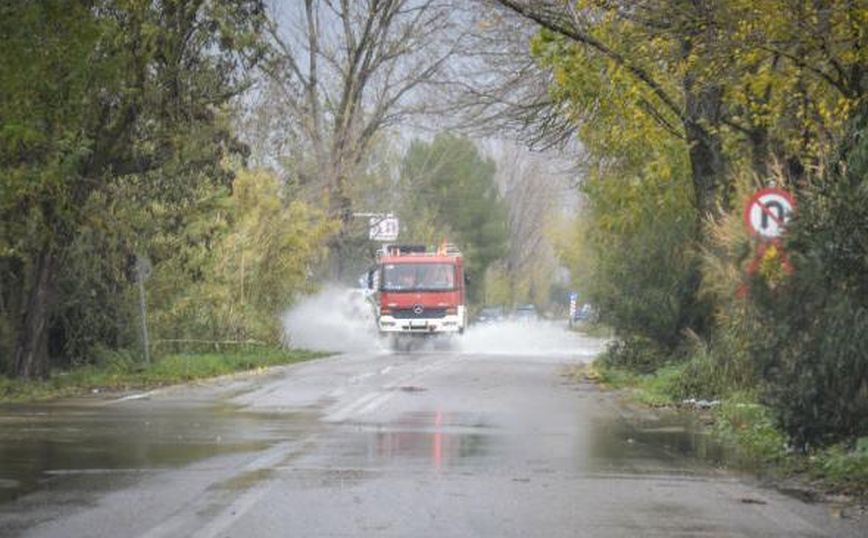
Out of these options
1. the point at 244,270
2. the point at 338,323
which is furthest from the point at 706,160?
the point at 338,323

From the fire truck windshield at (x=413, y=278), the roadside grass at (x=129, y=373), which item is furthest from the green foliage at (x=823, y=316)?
the fire truck windshield at (x=413, y=278)

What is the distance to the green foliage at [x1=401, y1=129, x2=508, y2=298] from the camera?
73.2 m

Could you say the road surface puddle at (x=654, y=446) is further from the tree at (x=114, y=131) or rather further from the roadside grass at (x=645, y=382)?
the tree at (x=114, y=131)

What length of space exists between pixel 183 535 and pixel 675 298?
1937 cm

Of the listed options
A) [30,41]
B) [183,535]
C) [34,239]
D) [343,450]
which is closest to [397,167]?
[34,239]

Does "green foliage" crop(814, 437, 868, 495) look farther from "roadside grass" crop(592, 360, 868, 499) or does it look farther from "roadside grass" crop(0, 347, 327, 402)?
"roadside grass" crop(0, 347, 327, 402)

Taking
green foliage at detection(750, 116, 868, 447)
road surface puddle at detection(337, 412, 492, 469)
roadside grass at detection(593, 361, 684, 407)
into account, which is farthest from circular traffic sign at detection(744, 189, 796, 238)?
roadside grass at detection(593, 361, 684, 407)

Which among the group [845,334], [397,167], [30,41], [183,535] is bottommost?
[183,535]

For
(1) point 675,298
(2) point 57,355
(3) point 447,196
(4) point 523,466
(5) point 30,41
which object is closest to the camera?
(4) point 523,466

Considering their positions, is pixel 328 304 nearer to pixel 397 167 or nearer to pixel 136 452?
pixel 397 167

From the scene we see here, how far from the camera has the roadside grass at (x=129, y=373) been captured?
2330cm

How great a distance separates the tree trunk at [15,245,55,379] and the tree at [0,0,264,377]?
0.06 feet

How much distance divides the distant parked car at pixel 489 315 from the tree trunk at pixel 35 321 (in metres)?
56.1

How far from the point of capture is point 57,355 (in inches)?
1171
